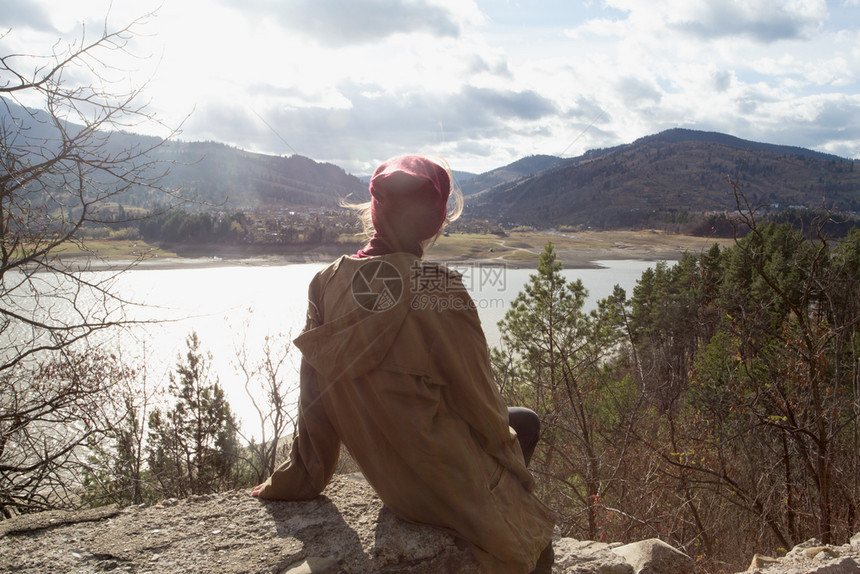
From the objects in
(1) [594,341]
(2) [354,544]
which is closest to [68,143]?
(2) [354,544]

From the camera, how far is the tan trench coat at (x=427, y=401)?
170 cm

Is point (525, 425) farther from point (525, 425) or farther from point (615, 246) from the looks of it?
point (615, 246)

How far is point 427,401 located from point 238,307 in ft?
20.6

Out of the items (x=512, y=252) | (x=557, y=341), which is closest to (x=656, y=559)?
(x=557, y=341)

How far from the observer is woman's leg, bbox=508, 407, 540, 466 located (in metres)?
2.34

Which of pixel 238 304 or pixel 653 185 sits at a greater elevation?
pixel 653 185

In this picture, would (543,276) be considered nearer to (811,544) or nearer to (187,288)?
(811,544)

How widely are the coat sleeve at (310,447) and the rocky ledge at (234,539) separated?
73 millimetres

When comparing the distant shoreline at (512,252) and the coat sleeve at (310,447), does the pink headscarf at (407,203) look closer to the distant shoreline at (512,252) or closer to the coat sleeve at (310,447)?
the coat sleeve at (310,447)

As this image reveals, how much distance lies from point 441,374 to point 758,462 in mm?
10004

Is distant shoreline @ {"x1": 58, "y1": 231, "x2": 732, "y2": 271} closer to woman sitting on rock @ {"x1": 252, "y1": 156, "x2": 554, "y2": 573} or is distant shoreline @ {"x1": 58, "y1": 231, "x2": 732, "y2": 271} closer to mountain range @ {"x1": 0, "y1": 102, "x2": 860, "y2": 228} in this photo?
woman sitting on rock @ {"x1": 252, "y1": 156, "x2": 554, "y2": 573}

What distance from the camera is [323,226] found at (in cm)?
2341
